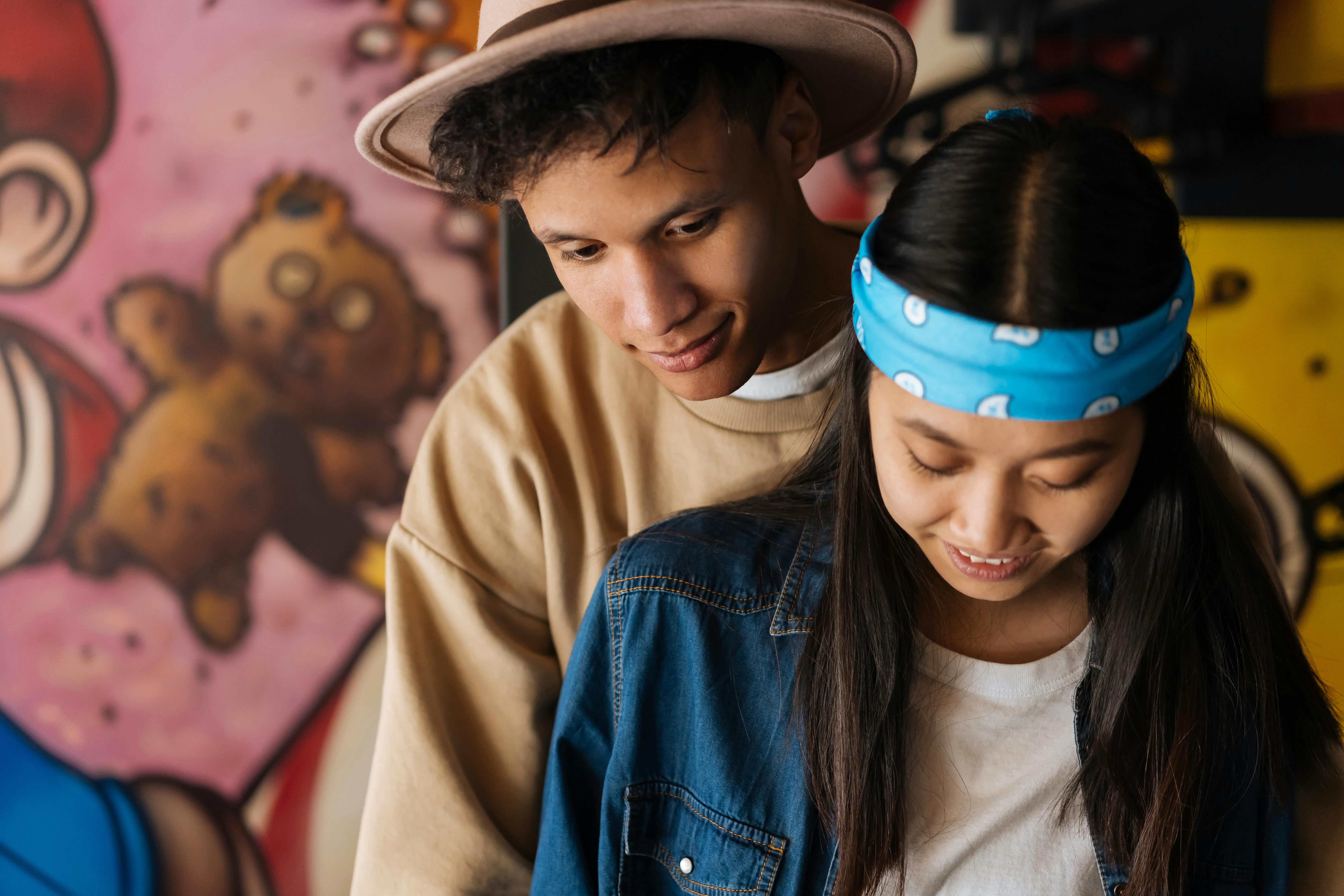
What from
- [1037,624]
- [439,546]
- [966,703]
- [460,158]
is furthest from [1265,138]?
[439,546]

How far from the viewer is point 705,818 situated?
0.94 metres

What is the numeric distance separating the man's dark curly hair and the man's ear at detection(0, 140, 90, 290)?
0.92 m

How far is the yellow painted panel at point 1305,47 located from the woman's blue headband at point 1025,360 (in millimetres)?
1238

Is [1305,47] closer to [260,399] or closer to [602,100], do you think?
[602,100]

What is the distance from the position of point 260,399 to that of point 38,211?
0.44 meters

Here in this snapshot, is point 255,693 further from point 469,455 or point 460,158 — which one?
point 460,158

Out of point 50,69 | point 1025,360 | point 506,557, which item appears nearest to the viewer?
point 1025,360

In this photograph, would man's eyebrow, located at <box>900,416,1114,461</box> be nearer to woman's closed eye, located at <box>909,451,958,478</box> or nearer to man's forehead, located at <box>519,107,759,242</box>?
woman's closed eye, located at <box>909,451,958,478</box>

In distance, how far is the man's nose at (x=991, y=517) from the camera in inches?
29.5

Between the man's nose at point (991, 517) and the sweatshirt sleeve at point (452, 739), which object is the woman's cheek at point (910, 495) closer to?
the man's nose at point (991, 517)

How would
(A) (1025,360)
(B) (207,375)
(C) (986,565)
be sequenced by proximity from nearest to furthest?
1. (A) (1025,360)
2. (C) (986,565)
3. (B) (207,375)

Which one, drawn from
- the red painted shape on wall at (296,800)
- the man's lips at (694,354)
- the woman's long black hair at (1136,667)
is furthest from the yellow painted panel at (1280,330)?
the red painted shape on wall at (296,800)

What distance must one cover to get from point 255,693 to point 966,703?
1274 millimetres

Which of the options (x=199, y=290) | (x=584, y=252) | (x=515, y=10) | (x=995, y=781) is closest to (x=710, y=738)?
(x=995, y=781)
